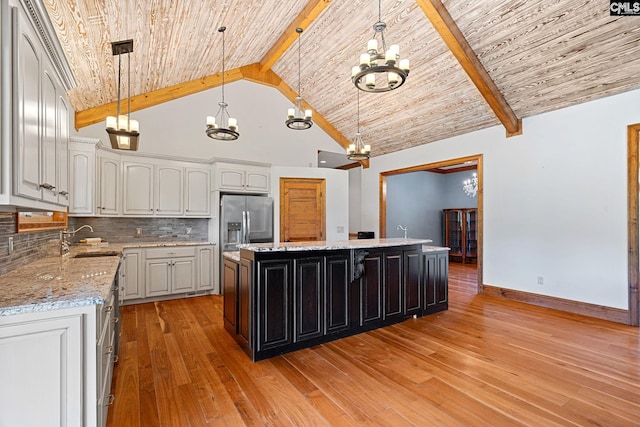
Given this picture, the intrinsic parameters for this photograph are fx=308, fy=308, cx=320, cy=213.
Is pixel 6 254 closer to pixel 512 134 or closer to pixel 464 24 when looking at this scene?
pixel 464 24

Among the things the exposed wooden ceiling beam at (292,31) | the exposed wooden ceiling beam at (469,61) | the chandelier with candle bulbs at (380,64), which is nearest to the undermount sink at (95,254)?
the chandelier with candle bulbs at (380,64)

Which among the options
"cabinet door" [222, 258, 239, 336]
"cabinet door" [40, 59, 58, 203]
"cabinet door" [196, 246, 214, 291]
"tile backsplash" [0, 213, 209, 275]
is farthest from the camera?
"cabinet door" [196, 246, 214, 291]

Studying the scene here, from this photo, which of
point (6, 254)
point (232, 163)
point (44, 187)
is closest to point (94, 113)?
point (232, 163)

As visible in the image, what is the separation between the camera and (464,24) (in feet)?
13.0

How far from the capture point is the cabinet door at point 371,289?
11.7 ft

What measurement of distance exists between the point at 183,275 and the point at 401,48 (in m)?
5.01

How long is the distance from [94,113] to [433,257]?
562 cm

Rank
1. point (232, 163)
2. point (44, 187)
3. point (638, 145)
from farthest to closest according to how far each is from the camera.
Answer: point (232, 163) → point (638, 145) → point (44, 187)

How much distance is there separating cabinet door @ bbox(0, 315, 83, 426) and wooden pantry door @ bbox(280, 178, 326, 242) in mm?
5096

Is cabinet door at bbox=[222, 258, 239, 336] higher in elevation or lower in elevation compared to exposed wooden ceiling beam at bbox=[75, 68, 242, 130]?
lower

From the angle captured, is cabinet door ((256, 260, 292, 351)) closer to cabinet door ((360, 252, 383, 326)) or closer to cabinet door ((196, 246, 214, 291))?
cabinet door ((360, 252, 383, 326))

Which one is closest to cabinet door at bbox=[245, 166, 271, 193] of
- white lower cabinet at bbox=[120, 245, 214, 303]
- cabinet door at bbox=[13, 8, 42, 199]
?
white lower cabinet at bbox=[120, 245, 214, 303]

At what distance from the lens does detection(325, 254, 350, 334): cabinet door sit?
3275mm

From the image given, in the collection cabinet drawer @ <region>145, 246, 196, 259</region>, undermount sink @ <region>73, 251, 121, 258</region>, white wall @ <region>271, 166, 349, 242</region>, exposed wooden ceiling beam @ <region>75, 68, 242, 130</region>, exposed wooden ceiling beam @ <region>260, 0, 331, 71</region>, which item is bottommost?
cabinet drawer @ <region>145, 246, 196, 259</region>
